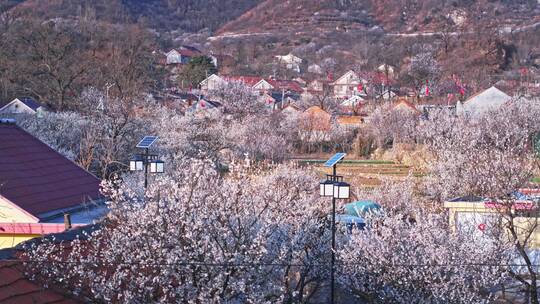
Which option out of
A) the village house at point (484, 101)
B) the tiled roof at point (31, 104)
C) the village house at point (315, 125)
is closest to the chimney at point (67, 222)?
the tiled roof at point (31, 104)

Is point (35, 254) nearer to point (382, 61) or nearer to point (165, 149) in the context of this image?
point (165, 149)

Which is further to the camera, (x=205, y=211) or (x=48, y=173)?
(x=48, y=173)

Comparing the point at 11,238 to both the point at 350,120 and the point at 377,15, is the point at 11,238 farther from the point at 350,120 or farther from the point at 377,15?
the point at 377,15

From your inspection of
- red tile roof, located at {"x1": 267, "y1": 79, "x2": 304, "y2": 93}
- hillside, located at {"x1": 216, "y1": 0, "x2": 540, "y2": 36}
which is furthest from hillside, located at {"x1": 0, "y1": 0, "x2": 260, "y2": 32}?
red tile roof, located at {"x1": 267, "y1": 79, "x2": 304, "y2": 93}

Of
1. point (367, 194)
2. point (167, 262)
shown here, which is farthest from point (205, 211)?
point (367, 194)

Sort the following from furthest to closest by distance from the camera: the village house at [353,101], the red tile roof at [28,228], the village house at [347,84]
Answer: the village house at [347,84], the village house at [353,101], the red tile roof at [28,228]

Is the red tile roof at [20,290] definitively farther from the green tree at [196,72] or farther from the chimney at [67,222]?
the green tree at [196,72]

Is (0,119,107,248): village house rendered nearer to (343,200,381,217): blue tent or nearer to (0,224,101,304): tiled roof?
(0,224,101,304): tiled roof
